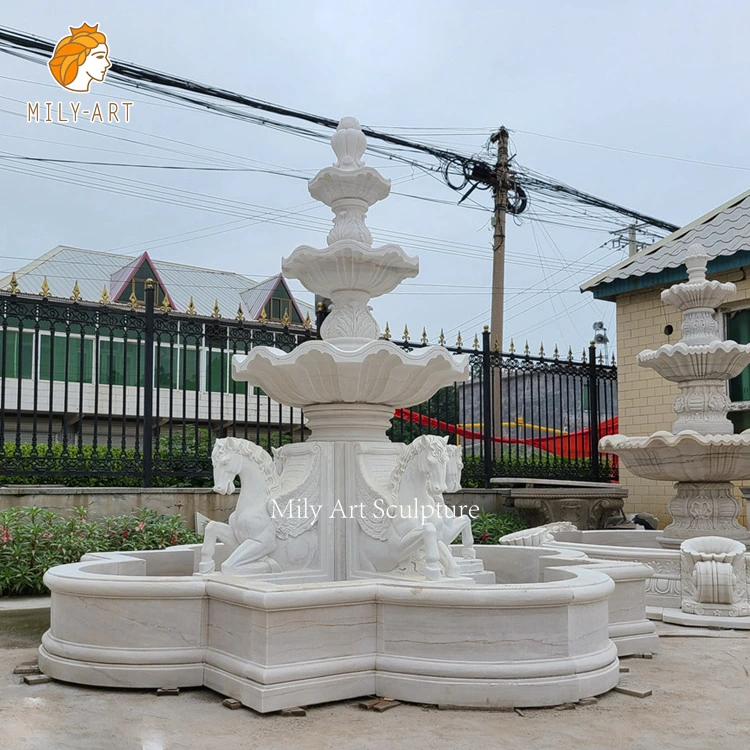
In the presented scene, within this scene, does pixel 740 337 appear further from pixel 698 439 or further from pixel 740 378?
pixel 698 439

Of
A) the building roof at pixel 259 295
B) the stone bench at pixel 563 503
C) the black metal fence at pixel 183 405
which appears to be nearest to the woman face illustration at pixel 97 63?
the black metal fence at pixel 183 405

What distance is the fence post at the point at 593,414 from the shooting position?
14.4m

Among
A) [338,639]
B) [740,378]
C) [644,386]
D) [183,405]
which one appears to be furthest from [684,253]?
[338,639]

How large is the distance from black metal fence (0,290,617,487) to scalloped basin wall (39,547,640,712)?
4905 millimetres

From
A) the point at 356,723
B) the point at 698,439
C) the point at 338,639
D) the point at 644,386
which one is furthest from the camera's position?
the point at 644,386

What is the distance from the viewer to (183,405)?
10508mm

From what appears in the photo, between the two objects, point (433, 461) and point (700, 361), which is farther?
point (700, 361)

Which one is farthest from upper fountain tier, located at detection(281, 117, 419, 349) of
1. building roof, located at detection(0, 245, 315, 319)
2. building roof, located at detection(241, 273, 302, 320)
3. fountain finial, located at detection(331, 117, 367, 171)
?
building roof, located at detection(241, 273, 302, 320)

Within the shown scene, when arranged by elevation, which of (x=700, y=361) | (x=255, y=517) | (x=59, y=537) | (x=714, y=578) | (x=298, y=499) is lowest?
(x=714, y=578)

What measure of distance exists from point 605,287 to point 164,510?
8.00 metres

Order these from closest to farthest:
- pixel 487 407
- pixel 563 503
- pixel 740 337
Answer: pixel 740 337 < pixel 563 503 < pixel 487 407

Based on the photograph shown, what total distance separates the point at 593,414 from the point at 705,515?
6.02 metres

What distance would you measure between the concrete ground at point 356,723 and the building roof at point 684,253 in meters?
8.32

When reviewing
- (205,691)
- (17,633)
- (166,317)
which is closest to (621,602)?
(205,691)
